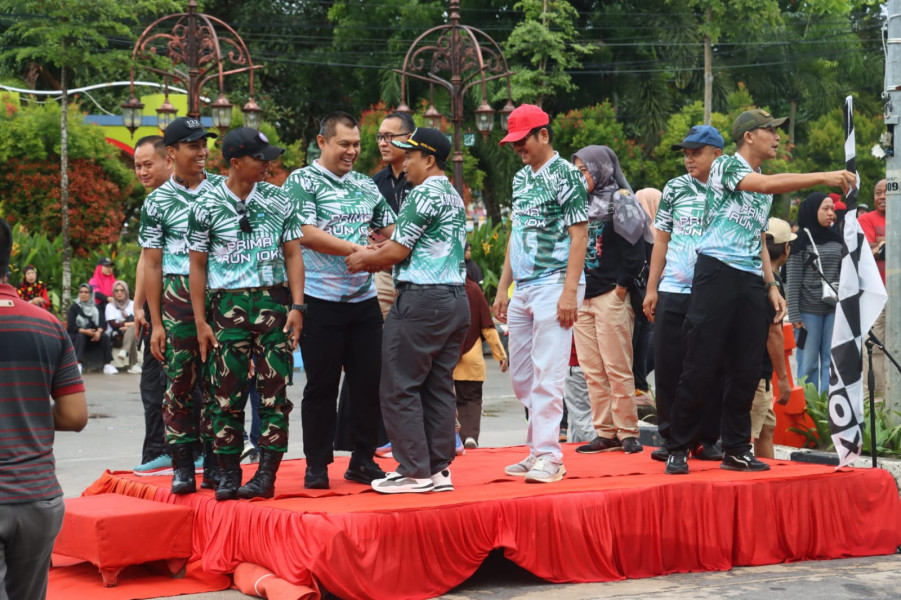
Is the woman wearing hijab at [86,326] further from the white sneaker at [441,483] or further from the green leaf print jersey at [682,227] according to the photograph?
the white sneaker at [441,483]

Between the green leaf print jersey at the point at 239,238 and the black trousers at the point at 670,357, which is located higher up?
the green leaf print jersey at the point at 239,238

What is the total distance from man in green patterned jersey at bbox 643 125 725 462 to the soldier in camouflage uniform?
2401 mm

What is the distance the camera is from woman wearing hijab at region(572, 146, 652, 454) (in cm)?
766

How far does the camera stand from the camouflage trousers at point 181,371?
6.14m

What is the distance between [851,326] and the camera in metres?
6.64

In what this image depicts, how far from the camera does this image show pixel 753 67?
44.0m

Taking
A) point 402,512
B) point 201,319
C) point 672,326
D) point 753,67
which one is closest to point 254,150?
point 201,319

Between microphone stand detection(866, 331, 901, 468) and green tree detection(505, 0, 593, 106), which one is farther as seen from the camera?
green tree detection(505, 0, 593, 106)

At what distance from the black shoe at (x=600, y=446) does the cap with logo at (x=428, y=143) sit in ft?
8.46

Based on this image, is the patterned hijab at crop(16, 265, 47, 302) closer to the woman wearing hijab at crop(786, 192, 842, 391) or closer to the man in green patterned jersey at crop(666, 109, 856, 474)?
the woman wearing hijab at crop(786, 192, 842, 391)

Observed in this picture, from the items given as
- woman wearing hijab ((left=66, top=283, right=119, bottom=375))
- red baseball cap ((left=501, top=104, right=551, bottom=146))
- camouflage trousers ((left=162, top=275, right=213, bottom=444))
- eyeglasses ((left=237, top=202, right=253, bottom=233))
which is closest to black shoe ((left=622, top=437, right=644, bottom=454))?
red baseball cap ((left=501, top=104, right=551, bottom=146))

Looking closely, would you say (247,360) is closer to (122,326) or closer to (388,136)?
(388,136)

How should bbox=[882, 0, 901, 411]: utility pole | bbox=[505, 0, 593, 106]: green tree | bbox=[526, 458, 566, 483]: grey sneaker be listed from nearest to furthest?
bbox=[526, 458, 566, 483]: grey sneaker
bbox=[882, 0, 901, 411]: utility pole
bbox=[505, 0, 593, 106]: green tree

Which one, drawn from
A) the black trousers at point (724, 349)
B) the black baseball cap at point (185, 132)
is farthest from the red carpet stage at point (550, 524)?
the black baseball cap at point (185, 132)
